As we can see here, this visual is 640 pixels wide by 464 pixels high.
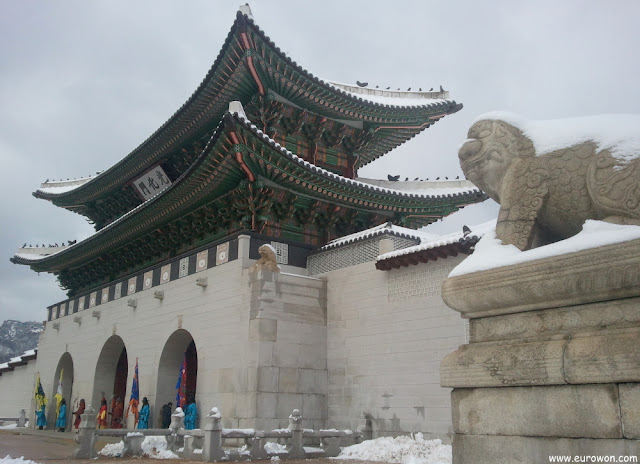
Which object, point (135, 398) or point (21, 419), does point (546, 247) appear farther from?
point (21, 419)

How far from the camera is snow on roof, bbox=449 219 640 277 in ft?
11.2

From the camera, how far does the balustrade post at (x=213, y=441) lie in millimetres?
11754

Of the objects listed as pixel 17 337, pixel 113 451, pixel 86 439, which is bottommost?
pixel 113 451

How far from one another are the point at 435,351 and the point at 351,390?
9.53ft

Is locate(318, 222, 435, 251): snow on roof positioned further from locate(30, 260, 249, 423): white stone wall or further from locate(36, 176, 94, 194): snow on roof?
locate(36, 176, 94, 194): snow on roof

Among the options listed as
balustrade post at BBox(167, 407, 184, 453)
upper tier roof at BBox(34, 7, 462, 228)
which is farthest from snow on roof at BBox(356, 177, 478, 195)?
balustrade post at BBox(167, 407, 184, 453)

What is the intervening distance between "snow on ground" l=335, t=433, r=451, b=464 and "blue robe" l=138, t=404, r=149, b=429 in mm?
7081

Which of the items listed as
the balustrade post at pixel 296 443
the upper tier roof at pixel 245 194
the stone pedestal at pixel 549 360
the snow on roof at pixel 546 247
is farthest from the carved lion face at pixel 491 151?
the upper tier roof at pixel 245 194

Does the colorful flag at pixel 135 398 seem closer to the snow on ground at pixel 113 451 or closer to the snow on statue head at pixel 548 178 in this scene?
the snow on ground at pixel 113 451

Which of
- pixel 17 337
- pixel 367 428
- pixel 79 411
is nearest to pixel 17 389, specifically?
pixel 79 411

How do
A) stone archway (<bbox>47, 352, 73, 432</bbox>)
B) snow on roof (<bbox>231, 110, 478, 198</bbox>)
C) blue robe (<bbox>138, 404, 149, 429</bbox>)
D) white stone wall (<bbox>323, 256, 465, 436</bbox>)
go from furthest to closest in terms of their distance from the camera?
1. stone archway (<bbox>47, 352, 73, 432</bbox>)
2. blue robe (<bbox>138, 404, 149, 429</bbox>)
3. snow on roof (<bbox>231, 110, 478, 198</bbox>)
4. white stone wall (<bbox>323, 256, 465, 436</bbox>)

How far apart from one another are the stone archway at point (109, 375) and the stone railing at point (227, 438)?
8.64m

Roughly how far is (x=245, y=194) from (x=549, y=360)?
13364mm

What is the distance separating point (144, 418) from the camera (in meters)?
17.5
